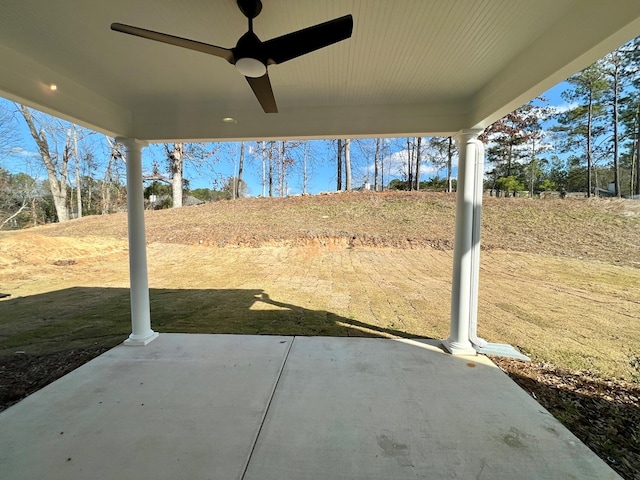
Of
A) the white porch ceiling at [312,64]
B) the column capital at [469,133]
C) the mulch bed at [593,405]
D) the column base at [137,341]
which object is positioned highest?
the white porch ceiling at [312,64]

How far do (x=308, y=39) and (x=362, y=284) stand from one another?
5518 mm

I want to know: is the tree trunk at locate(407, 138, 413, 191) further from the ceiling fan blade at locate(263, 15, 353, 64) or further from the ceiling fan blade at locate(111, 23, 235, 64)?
the ceiling fan blade at locate(111, 23, 235, 64)

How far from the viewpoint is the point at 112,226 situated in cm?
1141

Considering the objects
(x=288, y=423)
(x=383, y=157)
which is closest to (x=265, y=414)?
(x=288, y=423)

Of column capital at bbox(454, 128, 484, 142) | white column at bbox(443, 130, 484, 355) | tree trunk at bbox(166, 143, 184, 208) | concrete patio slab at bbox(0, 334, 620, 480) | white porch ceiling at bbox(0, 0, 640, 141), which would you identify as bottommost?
concrete patio slab at bbox(0, 334, 620, 480)

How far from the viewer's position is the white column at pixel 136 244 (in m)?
3.11

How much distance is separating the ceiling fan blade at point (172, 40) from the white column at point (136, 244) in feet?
6.66

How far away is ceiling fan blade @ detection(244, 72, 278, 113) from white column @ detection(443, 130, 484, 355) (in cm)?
197

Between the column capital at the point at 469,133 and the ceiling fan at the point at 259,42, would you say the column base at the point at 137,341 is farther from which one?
the column capital at the point at 469,133

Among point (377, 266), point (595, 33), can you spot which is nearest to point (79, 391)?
point (595, 33)

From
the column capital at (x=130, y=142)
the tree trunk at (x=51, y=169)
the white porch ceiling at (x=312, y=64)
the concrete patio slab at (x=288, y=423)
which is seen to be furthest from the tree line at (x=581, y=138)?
the tree trunk at (x=51, y=169)

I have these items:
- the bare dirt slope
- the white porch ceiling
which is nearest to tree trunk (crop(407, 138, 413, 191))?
the bare dirt slope

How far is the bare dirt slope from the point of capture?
2.89 meters

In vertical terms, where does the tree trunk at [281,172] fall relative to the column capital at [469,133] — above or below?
above
